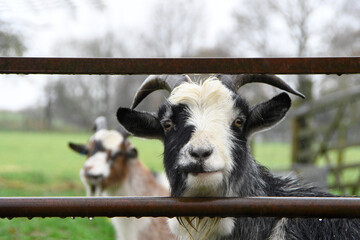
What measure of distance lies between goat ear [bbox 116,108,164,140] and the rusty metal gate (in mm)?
875

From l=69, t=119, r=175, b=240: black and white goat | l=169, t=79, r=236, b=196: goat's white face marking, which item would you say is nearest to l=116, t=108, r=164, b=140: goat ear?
l=169, t=79, r=236, b=196: goat's white face marking

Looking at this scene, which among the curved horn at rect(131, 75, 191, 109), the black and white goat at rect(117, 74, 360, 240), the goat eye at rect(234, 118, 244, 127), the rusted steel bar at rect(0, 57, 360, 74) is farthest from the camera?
the curved horn at rect(131, 75, 191, 109)

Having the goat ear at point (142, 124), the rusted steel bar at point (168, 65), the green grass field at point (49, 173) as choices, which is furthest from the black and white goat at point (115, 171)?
the rusted steel bar at point (168, 65)

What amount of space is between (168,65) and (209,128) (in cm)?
60

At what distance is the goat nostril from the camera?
2.64 m

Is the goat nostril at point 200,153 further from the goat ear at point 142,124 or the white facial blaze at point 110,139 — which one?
the white facial blaze at point 110,139

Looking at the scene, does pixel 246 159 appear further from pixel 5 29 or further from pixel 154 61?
pixel 5 29

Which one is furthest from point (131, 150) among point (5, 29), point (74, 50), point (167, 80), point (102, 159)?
point (74, 50)

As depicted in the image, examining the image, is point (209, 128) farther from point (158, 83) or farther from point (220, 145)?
point (158, 83)

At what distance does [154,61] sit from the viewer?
2.45 m

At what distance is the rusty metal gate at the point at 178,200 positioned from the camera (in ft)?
7.55

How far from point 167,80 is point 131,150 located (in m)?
3.82

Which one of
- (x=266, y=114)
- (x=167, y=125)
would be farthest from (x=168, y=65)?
(x=266, y=114)

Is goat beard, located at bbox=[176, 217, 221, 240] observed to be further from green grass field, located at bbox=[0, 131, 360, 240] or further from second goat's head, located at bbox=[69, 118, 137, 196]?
second goat's head, located at bbox=[69, 118, 137, 196]
